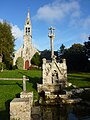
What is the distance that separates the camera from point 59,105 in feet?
63.9

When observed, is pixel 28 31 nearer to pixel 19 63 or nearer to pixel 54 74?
pixel 19 63

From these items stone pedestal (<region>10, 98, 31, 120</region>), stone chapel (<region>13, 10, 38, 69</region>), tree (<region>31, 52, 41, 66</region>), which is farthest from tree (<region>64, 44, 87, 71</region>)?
stone pedestal (<region>10, 98, 31, 120</region>)

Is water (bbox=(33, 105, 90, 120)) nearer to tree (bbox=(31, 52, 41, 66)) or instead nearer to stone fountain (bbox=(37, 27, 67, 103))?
stone fountain (bbox=(37, 27, 67, 103))

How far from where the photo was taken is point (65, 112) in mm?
16703

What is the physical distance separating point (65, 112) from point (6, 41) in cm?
3608

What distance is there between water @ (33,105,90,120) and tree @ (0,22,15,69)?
33267mm

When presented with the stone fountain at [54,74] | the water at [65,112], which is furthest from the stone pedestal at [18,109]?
the stone fountain at [54,74]

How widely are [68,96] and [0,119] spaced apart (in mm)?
9760

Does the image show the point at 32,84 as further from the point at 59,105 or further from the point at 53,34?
the point at 59,105

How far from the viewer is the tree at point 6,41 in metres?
50.0

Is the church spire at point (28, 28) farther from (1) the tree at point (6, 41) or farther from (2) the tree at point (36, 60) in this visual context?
(1) the tree at point (6, 41)

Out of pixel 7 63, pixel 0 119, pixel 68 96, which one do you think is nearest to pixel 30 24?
pixel 7 63

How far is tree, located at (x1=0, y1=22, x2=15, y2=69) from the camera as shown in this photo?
50.0 meters

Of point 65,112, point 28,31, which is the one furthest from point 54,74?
point 28,31
